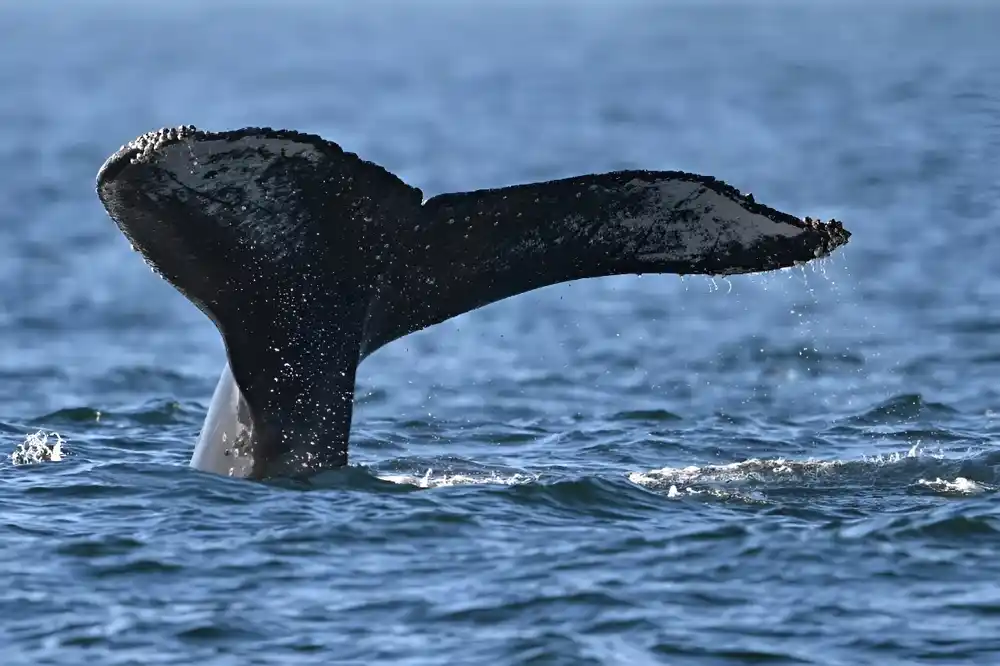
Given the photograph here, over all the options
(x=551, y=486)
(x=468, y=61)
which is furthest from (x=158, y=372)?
(x=468, y=61)

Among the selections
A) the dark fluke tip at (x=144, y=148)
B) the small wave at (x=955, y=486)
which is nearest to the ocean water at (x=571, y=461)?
the small wave at (x=955, y=486)

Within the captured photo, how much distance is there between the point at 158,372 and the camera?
1814 centimetres

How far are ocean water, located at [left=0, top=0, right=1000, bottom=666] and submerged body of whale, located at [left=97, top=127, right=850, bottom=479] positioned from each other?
0.64 meters

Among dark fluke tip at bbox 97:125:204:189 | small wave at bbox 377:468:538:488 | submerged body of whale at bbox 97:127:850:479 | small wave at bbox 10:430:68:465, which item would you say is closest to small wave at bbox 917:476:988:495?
submerged body of whale at bbox 97:127:850:479

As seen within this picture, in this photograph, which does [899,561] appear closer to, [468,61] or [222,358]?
[222,358]

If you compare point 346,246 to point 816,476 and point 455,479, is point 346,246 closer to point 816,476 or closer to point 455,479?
point 455,479

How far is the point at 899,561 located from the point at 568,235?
86.6 inches

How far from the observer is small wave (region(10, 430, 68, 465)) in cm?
1234

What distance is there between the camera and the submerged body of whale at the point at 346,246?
9391 mm

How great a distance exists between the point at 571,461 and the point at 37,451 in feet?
10.8

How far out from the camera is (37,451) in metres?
12.5

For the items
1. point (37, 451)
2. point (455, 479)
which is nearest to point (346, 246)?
point (455, 479)

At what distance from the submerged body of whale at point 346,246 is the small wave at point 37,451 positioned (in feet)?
7.45

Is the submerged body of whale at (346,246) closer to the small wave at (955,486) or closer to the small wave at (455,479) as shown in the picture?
the small wave at (455,479)
